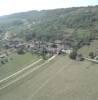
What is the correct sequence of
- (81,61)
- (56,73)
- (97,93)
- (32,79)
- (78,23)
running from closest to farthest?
(97,93)
(32,79)
(56,73)
(81,61)
(78,23)

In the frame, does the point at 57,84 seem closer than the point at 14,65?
Yes

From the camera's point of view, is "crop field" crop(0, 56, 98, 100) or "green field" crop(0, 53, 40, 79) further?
"green field" crop(0, 53, 40, 79)

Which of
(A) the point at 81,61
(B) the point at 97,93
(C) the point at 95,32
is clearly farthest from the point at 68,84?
(C) the point at 95,32

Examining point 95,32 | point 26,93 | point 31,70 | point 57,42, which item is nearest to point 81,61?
point 31,70

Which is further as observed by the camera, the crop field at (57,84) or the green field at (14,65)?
the green field at (14,65)

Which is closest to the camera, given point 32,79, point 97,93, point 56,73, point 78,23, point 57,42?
point 97,93

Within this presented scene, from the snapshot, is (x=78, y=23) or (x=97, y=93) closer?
(x=97, y=93)

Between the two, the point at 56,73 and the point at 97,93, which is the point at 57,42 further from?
the point at 97,93
